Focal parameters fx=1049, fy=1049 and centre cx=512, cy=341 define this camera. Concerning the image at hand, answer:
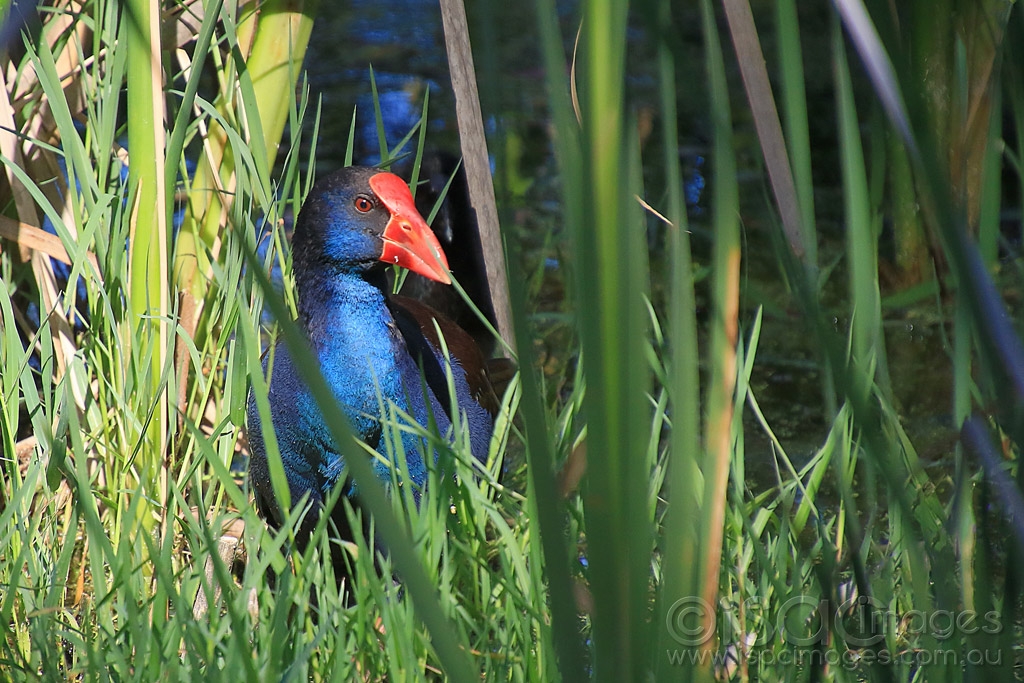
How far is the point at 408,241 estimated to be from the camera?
1621mm

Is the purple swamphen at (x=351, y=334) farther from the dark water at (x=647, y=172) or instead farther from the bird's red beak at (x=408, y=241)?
the dark water at (x=647, y=172)

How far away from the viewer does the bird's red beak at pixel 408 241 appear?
161 cm

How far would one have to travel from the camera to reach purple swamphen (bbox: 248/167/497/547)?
1.56 metres

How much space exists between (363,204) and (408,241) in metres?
0.10

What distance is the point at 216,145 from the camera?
188cm

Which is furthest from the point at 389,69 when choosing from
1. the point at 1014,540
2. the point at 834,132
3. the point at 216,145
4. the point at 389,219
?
the point at 1014,540

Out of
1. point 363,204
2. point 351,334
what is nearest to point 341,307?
point 351,334

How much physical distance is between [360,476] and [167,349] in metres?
1.15

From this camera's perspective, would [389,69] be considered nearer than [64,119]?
No

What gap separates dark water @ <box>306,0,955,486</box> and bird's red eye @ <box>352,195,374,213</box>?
21 centimetres

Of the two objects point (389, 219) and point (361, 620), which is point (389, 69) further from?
point (361, 620)

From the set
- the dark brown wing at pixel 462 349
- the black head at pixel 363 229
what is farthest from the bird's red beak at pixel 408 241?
the dark brown wing at pixel 462 349

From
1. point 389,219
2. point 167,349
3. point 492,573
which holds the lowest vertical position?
point 492,573

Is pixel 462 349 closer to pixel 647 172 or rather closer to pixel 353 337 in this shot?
pixel 353 337
